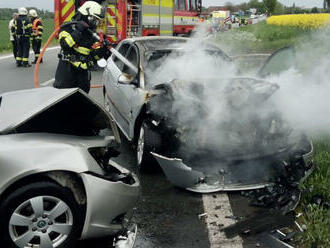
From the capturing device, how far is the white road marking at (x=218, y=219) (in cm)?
367

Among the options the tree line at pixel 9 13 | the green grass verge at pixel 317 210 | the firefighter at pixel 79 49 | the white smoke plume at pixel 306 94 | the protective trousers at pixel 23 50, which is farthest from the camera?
the tree line at pixel 9 13

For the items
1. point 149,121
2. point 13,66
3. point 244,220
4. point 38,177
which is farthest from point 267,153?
point 13,66

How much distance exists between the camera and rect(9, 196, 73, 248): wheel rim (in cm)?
313

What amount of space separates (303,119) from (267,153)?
73 cm

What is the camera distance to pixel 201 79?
4.87 metres

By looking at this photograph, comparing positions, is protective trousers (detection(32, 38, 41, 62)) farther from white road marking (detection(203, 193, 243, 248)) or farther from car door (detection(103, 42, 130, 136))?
white road marking (detection(203, 193, 243, 248))

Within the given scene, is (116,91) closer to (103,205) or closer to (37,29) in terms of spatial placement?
(103,205)

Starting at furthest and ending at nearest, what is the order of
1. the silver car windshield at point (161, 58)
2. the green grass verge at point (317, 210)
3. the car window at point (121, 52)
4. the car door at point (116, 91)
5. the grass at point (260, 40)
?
the grass at point (260, 40), the car window at point (121, 52), the car door at point (116, 91), the silver car windshield at point (161, 58), the green grass verge at point (317, 210)

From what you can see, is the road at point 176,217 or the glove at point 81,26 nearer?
the road at point 176,217

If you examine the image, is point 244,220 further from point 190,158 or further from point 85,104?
point 85,104

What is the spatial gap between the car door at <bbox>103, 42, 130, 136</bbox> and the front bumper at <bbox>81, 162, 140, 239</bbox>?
2500mm

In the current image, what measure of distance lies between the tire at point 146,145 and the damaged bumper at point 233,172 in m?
0.45

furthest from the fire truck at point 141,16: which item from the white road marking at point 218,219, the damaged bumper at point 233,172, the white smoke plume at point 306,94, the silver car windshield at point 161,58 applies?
the white road marking at point 218,219

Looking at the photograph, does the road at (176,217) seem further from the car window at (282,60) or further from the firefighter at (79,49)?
the car window at (282,60)
